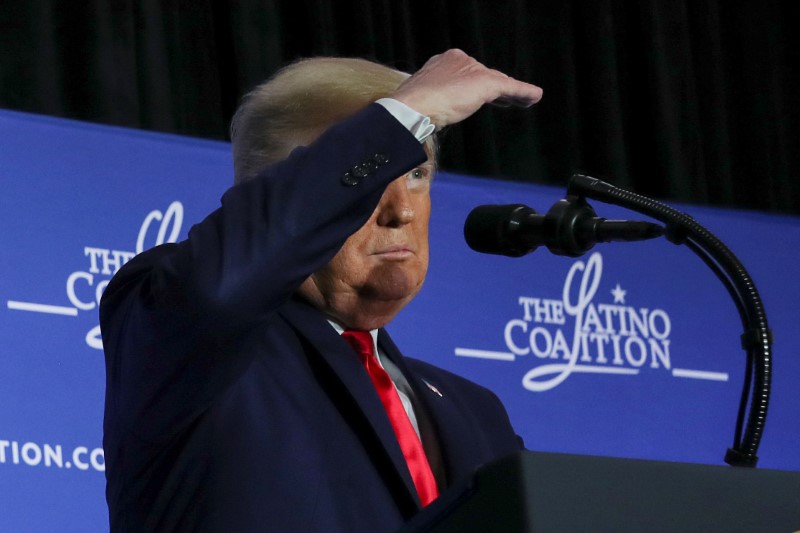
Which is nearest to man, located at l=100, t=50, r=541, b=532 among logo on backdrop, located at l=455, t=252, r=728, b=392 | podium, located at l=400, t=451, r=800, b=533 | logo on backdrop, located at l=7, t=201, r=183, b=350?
podium, located at l=400, t=451, r=800, b=533

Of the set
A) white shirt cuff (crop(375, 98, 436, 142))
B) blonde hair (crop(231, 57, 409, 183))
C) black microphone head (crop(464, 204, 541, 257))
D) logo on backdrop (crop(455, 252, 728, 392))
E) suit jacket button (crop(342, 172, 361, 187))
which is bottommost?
logo on backdrop (crop(455, 252, 728, 392))

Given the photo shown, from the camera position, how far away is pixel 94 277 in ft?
6.89

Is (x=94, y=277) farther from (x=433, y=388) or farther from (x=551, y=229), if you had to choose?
(x=551, y=229)

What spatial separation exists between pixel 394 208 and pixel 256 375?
0.93 ft

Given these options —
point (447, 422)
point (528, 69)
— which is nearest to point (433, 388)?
point (447, 422)

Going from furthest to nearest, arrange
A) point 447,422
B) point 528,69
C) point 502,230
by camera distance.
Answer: point 528,69
point 447,422
point 502,230

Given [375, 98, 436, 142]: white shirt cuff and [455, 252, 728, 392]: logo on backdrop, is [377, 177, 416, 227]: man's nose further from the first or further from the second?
[455, 252, 728, 392]: logo on backdrop

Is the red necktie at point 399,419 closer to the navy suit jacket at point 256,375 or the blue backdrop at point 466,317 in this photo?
the navy suit jacket at point 256,375

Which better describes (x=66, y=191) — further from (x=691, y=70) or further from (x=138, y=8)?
(x=691, y=70)

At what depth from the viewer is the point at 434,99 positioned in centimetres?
127

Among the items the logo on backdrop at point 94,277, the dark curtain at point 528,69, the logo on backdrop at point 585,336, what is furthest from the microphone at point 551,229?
the dark curtain at point 528,69

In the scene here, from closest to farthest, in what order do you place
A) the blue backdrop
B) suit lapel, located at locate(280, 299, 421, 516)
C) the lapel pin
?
suit lapel, located at locate(280, 299, 421, 516) < the lapel pin < the blue backdrop

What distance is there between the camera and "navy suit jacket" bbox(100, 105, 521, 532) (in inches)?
48.1

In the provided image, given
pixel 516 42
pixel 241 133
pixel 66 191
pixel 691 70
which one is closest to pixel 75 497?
pixel 66 191
